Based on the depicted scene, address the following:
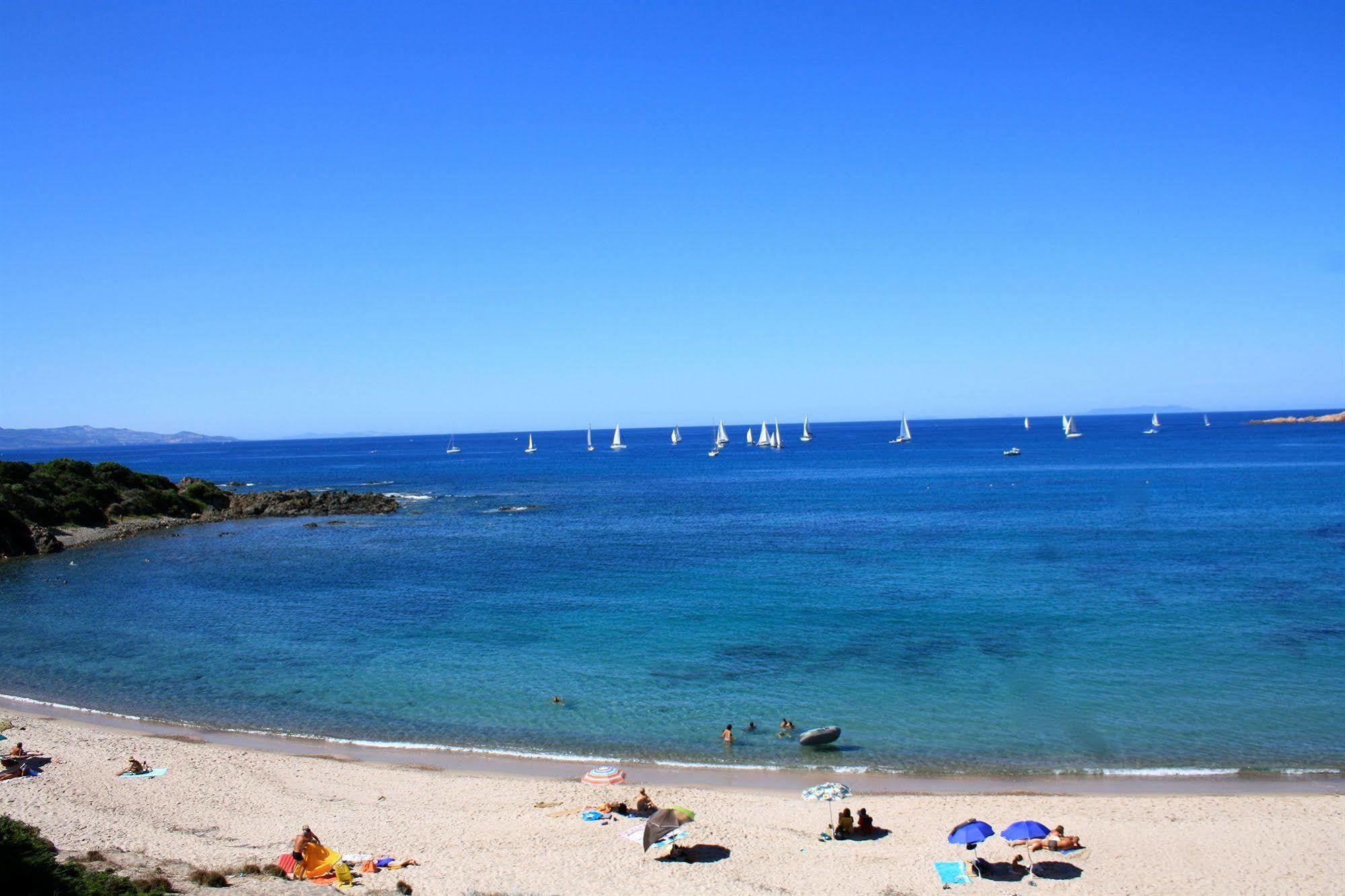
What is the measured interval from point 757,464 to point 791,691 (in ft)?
397

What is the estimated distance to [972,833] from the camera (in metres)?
18.6

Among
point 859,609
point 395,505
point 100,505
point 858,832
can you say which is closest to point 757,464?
point 395,505

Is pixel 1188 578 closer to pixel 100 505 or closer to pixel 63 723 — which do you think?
pixel 63 723

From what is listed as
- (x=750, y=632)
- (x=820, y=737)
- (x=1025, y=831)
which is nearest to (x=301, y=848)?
(x=820, y=737)

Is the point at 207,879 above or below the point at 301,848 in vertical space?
above

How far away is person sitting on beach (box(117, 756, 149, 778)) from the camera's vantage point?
80.1ft

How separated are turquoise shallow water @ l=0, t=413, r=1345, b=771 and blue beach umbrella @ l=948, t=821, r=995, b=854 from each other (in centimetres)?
608

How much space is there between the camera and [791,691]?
101ft

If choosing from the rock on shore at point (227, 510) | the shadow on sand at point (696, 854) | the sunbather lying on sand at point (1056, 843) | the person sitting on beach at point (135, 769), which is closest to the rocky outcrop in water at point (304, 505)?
the rock on shore at point (227, 510)

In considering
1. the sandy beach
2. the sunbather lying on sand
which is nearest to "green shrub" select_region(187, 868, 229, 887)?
the sandy beach

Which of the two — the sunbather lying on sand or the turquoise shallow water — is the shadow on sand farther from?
the sunbather lying on sand

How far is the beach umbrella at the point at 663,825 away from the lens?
19.2 meters

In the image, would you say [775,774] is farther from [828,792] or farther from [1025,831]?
[1025,831]

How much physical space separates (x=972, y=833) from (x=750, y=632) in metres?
20.0
